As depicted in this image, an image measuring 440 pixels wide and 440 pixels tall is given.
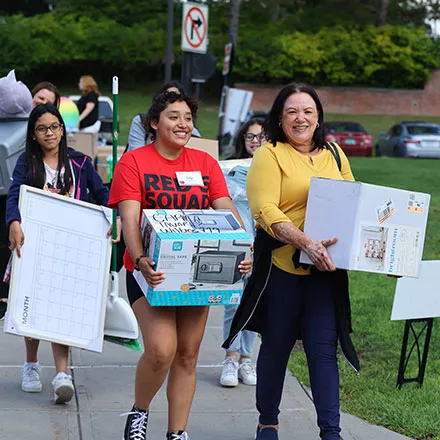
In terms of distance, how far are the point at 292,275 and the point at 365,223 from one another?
1.55 ft

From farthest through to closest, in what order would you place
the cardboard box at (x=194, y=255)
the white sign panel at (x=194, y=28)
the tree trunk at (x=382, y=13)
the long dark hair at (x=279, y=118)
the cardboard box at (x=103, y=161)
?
the tree trunk at (x=382, y=13) → the white sign panel at (x=194, y=28) → the cardboard box at (x=103, y=161) → the long dark hair at (x=279, y=118) → the cardboard box at (x=194, y=255)

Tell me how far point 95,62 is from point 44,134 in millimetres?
50809

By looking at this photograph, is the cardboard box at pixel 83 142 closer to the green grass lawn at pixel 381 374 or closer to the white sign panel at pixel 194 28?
the white sign panel at pixel 194 28

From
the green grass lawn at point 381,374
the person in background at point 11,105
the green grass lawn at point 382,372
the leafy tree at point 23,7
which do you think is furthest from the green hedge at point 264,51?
the person in background at point 11,105

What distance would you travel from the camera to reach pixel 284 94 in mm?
4469

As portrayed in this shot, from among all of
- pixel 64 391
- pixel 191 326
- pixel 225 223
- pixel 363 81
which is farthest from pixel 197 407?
pixel 363 81

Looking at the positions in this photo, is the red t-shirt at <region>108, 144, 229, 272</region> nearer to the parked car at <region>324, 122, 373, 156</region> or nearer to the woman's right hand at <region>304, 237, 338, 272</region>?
the woman's right hand at <region>304, 237, 338, 272</region>

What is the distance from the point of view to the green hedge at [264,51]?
52156 millimetres

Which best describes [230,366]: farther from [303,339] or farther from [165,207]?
[165,207]

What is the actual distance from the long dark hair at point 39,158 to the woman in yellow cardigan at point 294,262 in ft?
4.52

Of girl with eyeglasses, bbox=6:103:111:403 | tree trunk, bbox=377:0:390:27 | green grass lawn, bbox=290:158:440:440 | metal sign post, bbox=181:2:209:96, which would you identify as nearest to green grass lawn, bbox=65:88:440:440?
green grass lawn, bbox=290:158:440:440

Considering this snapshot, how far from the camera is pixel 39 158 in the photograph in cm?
525

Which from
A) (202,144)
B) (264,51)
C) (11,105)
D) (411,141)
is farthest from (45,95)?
(264,51)

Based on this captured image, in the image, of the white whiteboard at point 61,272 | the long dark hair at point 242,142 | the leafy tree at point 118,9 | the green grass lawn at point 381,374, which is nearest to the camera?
the white whiteboard at point 61,272
